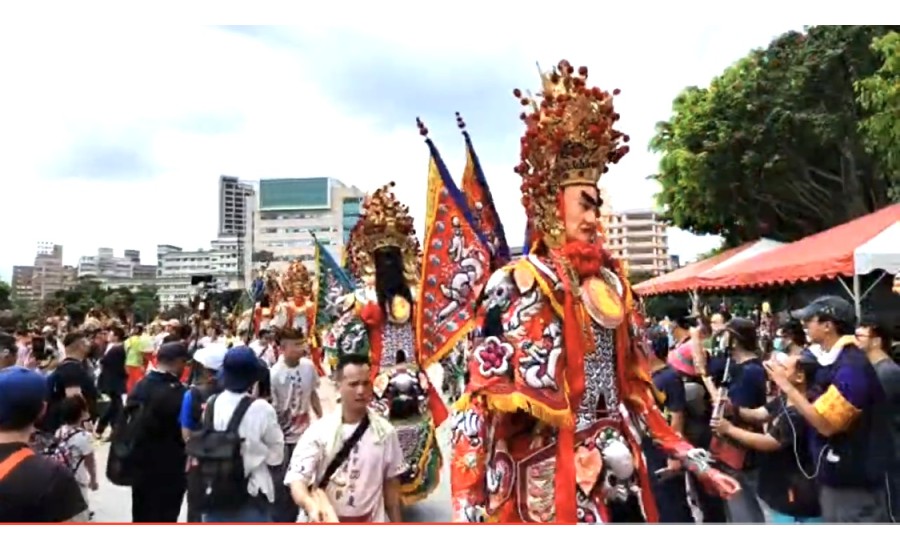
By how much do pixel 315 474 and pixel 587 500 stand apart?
0.92 metres

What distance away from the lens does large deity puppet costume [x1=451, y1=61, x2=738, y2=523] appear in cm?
260

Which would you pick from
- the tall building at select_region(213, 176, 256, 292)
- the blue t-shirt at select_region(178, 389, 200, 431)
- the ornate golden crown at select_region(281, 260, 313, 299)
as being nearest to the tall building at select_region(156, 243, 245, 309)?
the tall building at select_region(213, 176, 256, 292)

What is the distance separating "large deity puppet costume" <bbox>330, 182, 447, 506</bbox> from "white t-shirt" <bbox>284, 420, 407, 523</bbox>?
2.07 metres

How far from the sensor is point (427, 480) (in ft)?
17.9

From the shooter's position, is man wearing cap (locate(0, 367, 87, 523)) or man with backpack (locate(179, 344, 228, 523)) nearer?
man wearing cap (locate(0, 367, 87, 523))

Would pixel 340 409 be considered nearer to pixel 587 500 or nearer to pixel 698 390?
pixel 587 500

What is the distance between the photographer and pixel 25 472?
2.54 metres

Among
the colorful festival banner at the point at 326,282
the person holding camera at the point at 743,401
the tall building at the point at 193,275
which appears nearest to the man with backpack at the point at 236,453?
the person holding camera at the point at 743,401

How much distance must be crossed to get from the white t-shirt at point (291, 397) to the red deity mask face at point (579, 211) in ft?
10.1

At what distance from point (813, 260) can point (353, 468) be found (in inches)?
257

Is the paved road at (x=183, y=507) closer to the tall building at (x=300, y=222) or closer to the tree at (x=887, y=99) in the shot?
the tall building at (x=300, y=222)

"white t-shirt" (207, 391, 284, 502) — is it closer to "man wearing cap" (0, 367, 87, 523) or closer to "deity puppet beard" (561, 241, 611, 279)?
"man wearing cap" (0, 367, 87, 523)

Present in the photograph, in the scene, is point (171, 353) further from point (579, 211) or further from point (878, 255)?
point (878, 255)

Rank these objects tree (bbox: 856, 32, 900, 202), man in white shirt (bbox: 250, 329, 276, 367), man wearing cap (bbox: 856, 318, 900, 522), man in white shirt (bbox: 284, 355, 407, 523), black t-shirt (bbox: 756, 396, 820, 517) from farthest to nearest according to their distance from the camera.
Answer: tree (bbox: 856, 32, 900, 202) → man in white shirt (bbox: 250, 329, 276, 367) → black t-shirt (bbox: 756, 396, 820, 517) → man wearing cap (bbox: 856, 318, 900, 522) → man in white shirt (bbox: 284, 355, 407, 523)
